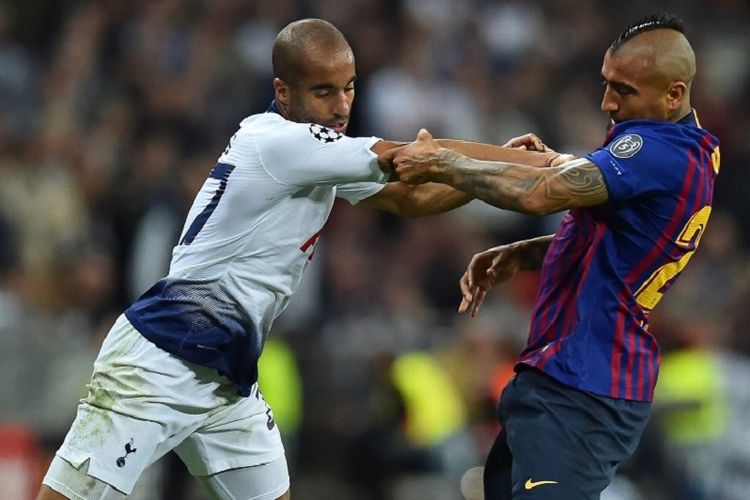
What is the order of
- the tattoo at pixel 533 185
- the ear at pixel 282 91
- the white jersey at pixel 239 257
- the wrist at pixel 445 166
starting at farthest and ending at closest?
the ear at pixel 282 91, the white jersey at pixel 239 257, the wrist at pixel 445 166, the tattoo at pixel 533 185

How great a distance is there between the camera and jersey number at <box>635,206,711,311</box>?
17.1ft

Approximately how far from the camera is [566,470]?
5074 mm

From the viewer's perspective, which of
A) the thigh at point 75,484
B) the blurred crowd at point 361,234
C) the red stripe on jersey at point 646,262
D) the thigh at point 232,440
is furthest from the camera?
the blurred crowd at point 361,234

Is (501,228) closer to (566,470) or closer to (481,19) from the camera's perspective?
(481,19)

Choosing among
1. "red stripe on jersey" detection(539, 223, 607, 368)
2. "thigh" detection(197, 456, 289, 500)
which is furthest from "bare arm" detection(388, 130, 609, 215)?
"thigh" detection(197, 456, 289, 500)

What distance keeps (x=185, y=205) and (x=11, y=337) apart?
1723 mm

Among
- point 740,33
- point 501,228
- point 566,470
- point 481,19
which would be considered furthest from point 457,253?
point 566,470

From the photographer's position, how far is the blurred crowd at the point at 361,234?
9695 mm

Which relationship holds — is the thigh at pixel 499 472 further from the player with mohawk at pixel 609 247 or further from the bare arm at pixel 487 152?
the bare arm at pixel 487 152

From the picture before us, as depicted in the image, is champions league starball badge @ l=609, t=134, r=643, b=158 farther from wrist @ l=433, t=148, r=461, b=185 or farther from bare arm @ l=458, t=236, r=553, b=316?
bare arm @ l=458, t=236, r=553, b=316

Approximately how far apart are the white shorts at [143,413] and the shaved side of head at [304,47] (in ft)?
4.07

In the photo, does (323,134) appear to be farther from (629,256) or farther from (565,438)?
(565,438)

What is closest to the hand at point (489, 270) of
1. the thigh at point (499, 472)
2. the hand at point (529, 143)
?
the hand at point (529, 143)

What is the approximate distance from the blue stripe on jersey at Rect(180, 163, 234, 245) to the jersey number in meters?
1.70
